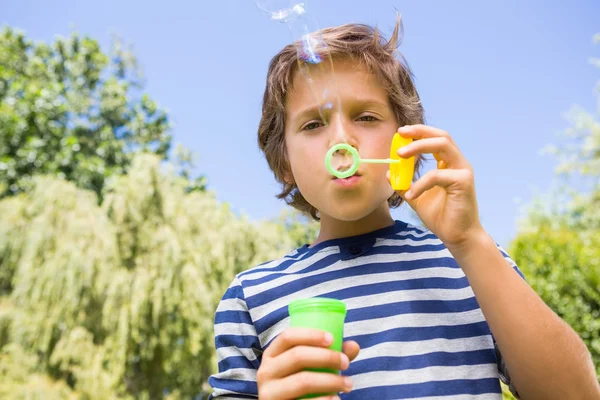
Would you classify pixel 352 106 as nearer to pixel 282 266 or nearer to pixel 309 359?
pixel 282 266

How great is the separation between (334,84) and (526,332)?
2.37 feet

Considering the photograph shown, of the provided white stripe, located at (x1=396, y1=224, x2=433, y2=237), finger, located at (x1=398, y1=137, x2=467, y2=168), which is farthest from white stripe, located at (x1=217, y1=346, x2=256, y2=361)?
finger, located at (x1=398, y1=137, x2=467, y2=168)

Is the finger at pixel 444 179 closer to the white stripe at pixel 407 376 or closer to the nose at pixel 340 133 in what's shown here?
the nose at pixel 340 133

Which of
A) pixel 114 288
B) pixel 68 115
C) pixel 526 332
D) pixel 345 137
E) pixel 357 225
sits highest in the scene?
pixel 68 115

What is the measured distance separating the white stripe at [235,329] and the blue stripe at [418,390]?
0.28 m

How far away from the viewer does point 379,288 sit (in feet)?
4.29

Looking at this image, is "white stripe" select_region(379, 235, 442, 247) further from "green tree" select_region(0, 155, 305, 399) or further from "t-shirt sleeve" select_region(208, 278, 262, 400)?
"green tree" select_region(0, 155, 305, 399)

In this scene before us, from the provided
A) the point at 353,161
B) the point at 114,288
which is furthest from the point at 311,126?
Answer: the point at 114,288

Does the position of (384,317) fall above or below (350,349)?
above

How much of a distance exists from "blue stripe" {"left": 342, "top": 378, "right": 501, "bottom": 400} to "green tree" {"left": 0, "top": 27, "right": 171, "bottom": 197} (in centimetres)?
1375

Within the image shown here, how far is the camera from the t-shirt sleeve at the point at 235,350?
4.09ft

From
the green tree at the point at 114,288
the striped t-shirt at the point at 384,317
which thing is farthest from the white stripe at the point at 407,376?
the green tree at the point at 114,288

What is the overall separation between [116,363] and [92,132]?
11660mm

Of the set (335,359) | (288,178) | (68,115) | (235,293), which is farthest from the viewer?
(68,115)
